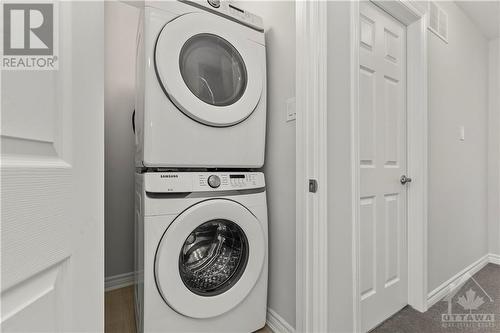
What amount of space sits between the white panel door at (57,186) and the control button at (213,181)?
64 centimetres

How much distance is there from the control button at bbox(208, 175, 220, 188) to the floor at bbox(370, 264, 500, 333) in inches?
48.3

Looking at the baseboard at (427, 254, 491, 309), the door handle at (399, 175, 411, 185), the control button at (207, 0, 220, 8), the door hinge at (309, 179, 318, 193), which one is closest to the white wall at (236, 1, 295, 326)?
the door hinge at (309, 179, 318, 193)

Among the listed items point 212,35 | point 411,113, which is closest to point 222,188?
point 212,35

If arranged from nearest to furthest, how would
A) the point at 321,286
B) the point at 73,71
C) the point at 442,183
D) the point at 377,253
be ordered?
the point at 73,71, the point at 321,286, the point at 377,253, the point at 442,183

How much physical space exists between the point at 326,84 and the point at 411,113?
2.86ft

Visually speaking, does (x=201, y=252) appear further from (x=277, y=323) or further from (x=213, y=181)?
(x=277, y=323)

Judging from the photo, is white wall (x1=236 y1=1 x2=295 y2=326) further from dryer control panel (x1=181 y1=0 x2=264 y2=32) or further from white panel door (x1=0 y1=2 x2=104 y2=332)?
white panel door (x1=0 y1=2 x2=104 y2=332)

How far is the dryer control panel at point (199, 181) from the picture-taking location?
104 cm

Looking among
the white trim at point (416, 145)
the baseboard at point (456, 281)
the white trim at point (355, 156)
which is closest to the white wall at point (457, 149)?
the baseboard at point (456, 281)

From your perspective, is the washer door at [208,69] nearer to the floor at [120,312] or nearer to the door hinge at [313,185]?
the door hinge at [313,185]

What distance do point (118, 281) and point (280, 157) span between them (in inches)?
59.6

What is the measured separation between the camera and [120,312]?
4.98ft

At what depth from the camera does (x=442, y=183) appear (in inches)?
71.4

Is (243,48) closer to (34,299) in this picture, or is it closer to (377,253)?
(34,299)
